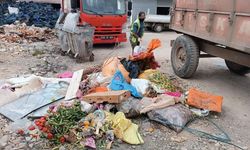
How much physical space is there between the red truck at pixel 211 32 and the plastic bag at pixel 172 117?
1577 mm

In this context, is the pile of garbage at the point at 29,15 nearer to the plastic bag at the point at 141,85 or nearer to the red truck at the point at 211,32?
the red truck at the point at 211,32

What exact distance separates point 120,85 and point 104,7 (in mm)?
7095

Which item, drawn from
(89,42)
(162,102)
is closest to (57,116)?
(162,102)

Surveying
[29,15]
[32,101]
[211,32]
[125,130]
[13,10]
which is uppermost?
[13,10]

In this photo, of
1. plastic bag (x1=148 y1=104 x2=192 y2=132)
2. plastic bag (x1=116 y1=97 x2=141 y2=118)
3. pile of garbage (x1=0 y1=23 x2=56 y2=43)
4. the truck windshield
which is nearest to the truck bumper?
the truck windshield

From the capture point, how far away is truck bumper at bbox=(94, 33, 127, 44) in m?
12.5

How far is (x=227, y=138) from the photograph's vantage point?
4969 mm

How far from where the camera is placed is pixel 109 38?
12805 mm

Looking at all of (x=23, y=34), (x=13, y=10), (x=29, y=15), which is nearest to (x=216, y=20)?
(x=23, y=34)

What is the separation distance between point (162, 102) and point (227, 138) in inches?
44.4

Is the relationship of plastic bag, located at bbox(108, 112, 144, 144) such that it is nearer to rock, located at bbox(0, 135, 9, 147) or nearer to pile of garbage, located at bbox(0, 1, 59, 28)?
rock, located at bbox(0, 135, 9, 147)

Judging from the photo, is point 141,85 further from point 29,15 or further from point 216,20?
point 29,15

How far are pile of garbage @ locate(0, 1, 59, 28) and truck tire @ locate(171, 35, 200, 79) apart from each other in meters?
10.3

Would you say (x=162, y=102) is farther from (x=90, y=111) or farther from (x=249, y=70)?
(x=249, y=70)
